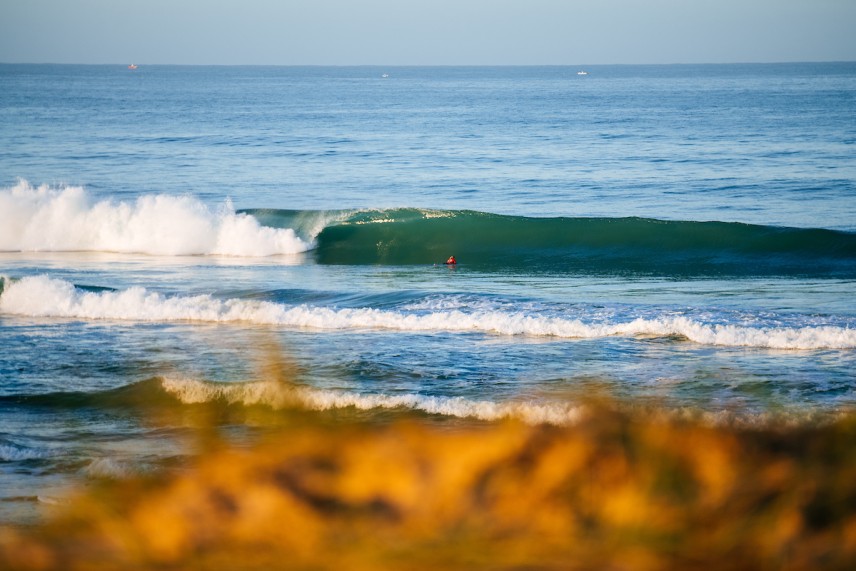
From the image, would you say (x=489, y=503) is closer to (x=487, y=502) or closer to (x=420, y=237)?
(x=487, y=502)

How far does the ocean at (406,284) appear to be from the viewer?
27.7 ft

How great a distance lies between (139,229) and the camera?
22.6m

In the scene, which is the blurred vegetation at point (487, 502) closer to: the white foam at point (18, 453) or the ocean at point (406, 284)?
the ocean at point (406, 284)

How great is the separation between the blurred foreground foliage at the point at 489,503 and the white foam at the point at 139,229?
19688 mm

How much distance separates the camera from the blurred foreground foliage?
1.86m

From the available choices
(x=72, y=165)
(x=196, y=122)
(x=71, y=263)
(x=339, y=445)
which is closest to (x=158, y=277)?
(x=71, y=263)

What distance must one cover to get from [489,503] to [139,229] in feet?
71.3

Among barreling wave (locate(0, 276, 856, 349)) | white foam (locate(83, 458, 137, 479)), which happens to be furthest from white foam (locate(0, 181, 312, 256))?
white foam (locate(83, 458, 137, 479))

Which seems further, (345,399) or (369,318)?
(369,318)

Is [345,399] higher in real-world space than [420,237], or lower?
higher

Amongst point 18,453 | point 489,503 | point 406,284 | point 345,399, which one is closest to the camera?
point 489,503

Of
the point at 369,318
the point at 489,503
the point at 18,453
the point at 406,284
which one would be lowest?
the point at 406,284

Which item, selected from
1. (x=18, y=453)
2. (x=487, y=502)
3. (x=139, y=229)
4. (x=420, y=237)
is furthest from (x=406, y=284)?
(x=487, y=502)

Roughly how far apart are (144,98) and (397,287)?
83.4 metres
